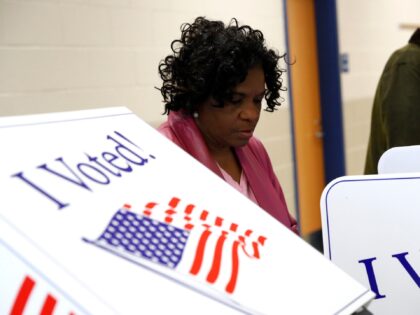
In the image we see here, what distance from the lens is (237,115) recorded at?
1.18 metres

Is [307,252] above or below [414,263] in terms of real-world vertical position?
above

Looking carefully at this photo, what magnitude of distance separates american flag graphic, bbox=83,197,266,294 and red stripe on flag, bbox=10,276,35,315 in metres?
0.06

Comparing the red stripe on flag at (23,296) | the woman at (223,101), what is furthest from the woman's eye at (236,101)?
the red stripe on flag at (23,296)

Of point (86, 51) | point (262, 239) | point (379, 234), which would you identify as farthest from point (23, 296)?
point (86, 51)

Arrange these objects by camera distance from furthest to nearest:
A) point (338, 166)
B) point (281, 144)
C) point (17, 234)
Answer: point (338, 166) → point (281, 144) → point (17, 234)

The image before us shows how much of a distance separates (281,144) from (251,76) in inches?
83.5

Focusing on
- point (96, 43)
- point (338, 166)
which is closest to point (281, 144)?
point (338, 166)

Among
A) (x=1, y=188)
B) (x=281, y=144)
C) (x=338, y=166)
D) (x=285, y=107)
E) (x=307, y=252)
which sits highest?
(x=1, y=188)

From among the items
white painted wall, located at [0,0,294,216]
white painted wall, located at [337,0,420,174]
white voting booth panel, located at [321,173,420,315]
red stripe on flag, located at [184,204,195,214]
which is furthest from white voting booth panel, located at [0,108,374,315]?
white painted wall, located at [337,0,420,174]

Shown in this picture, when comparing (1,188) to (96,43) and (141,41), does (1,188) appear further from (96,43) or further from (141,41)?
(141,41)

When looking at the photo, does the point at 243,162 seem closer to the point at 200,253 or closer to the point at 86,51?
the point at 200,253

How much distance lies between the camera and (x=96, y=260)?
0.45 meters

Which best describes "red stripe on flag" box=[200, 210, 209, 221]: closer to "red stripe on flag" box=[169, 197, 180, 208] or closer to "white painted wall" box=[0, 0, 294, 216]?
"red stripe on flag" box=[169, 197, 180, 208]

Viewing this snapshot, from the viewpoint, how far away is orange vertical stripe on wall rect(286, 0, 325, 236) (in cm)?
350
